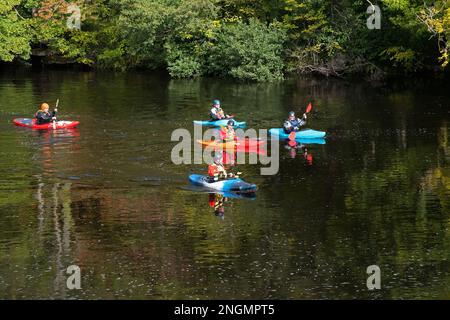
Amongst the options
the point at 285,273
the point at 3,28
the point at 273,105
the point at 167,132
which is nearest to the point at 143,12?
the point at 3,28

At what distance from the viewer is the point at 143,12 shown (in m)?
68.5

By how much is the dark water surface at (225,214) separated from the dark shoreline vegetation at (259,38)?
15.4 metres

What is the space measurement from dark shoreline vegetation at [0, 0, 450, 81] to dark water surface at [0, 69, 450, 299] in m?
15.4

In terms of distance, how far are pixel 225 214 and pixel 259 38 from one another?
3770 cm

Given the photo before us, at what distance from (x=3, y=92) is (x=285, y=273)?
40.8m

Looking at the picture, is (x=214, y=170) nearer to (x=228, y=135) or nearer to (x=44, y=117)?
(x=228, y=135)

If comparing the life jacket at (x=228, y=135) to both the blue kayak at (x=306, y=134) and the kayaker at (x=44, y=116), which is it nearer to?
the blue kayak at (x=306, y=134)

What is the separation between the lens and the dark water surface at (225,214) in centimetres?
2477

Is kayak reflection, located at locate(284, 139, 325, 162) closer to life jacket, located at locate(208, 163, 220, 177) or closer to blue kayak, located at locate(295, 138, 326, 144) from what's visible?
blue kayak, located at locate(295, 138, 326, 144)

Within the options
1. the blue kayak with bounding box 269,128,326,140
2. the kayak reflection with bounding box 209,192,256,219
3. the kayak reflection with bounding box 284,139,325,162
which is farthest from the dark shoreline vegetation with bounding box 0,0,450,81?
the kayak reflection with bounding box 209,192,256,219

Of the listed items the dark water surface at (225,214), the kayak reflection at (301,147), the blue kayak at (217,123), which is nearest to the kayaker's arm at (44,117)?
Result: the dark water surface at (225,214)

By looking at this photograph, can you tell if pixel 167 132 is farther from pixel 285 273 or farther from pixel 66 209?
pixel 285 273

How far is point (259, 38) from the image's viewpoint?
67000mm

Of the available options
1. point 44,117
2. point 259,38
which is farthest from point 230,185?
point 259,38
